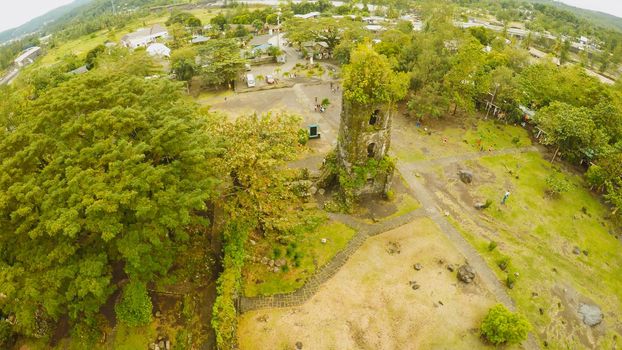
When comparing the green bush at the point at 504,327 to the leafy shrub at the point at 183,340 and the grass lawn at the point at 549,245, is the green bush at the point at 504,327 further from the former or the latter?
the leafy shrub at the point at 183,340

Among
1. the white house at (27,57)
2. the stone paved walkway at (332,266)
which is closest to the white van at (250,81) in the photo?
the stone paved walkway at (332,266)

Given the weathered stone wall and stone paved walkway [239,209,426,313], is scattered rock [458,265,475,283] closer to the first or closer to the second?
stone paved walkway [239,209,426,313]

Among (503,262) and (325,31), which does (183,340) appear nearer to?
(503,262)

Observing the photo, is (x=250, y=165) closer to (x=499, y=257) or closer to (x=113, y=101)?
(x=113, y=101)

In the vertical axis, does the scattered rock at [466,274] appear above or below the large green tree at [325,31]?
below

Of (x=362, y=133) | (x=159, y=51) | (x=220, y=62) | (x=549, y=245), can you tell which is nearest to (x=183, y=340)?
(x=362, y=133)

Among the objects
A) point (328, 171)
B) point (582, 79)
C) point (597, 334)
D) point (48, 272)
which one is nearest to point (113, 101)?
point (48, 272)
